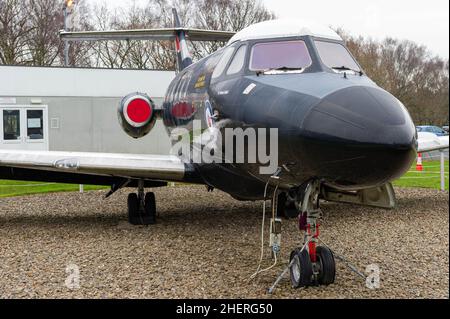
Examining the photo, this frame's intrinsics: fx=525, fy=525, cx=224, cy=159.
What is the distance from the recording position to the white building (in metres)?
21.4

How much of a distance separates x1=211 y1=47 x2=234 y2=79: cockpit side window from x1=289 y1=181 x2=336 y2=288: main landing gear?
232 cm

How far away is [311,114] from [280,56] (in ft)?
5.86

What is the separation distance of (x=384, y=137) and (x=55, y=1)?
85.7ft

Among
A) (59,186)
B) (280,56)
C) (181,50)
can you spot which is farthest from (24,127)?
(280,56)

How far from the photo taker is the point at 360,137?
401cm

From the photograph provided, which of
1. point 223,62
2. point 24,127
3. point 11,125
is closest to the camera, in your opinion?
point 223,62

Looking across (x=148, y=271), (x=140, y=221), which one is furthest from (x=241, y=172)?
(x=140, y=221)

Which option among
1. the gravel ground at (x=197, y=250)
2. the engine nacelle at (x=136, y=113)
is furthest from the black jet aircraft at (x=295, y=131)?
the engine nacelle at (x=136, y=113)

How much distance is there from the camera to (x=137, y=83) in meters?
23.4

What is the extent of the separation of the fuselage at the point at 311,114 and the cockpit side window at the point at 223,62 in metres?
0.02

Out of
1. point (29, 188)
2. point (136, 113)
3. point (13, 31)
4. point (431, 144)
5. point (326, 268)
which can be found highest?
point (13, 31)

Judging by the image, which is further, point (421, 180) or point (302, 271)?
point (421, 180)

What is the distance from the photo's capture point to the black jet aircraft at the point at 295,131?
411cm

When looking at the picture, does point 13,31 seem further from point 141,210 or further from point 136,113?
point 141,210
